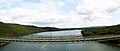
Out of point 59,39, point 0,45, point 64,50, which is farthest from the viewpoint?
Answer: point 0,45

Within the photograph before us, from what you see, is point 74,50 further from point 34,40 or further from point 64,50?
point 34,40

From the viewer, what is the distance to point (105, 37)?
11575 cm

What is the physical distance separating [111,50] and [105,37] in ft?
22.8

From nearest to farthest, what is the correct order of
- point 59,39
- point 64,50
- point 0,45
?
1. point 59,39
2. point 64,50
3. point 0,45

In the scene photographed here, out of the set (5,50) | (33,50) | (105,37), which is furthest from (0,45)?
(105,37)

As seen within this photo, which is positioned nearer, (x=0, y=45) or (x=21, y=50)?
(x=21, y=50)

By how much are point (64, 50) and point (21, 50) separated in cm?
2147

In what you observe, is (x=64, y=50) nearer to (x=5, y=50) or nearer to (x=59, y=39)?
(x=59, y=39)

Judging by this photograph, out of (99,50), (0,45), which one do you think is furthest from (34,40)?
(0,45)

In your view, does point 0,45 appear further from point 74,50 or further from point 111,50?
point 111,50

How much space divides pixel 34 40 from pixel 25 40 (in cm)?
430

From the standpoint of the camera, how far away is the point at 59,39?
11088 cm

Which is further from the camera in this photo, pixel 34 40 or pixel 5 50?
pixel 5 50

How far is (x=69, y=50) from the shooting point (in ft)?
389
